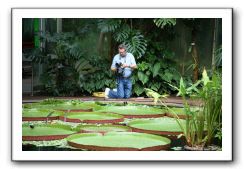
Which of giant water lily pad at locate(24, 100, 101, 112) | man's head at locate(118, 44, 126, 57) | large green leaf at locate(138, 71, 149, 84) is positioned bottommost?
giant water lily pad at locate(24, 100, 101, 112)

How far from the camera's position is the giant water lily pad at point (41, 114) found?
21.8 ft

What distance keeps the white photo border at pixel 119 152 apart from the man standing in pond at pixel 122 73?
1.35 meters

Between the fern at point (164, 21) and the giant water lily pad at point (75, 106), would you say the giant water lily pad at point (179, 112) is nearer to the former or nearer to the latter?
the fern at point (164, 21)

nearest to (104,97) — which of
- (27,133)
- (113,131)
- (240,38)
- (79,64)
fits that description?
(79,64)

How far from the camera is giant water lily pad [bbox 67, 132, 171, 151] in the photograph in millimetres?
6043

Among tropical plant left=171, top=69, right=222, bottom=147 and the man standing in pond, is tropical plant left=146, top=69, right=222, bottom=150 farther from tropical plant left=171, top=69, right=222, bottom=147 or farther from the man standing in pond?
the man standing in pond

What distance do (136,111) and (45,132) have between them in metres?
1.40

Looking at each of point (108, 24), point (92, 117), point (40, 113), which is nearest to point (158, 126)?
point (92, 117)

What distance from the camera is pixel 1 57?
19.5 feet

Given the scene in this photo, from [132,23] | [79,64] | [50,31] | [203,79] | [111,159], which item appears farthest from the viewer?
[79,64]

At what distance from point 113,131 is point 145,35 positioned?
2018 millimetres

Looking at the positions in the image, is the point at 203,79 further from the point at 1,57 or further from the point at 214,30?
the point at 1,57

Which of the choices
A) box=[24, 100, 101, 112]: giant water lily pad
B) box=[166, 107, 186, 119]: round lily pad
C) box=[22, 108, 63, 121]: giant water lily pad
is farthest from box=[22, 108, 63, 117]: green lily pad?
box=[166, 107, 186, 119]: round lily pad

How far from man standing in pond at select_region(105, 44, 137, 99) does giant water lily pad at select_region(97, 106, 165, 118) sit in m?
0.15
